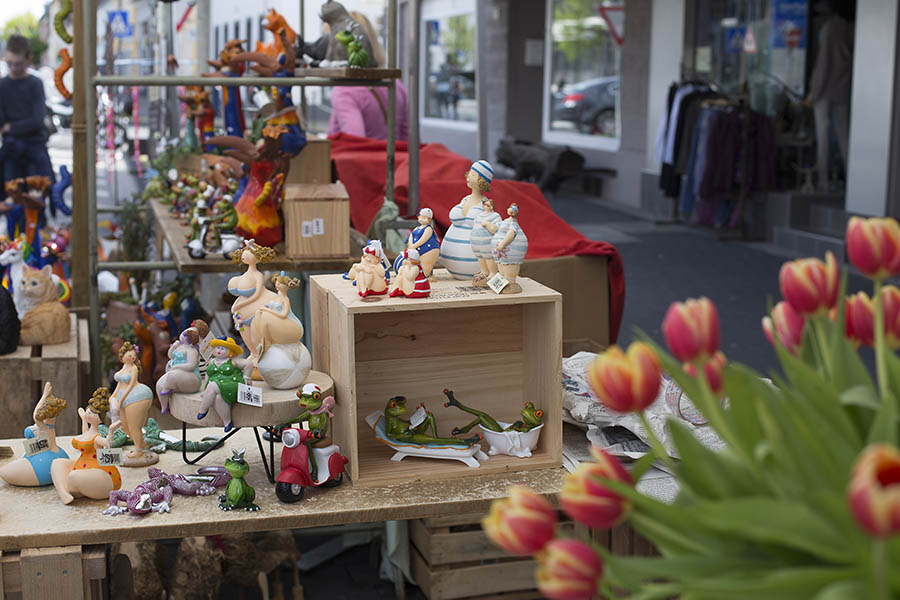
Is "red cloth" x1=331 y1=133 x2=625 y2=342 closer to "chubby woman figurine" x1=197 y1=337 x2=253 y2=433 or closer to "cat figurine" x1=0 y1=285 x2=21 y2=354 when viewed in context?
"cat figurine" x1=0 y1=285 x2=21 y2=354

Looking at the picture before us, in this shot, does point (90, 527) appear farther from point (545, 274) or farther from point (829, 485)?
point (545, 274)

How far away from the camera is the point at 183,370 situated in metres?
2.01

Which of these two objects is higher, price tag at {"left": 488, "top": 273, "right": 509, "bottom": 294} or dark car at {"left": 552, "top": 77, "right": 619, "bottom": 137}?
dark car at {"left": 552, "top": 77, "right": 619, "bottom": 137}

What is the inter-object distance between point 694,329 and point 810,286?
0.46 feet

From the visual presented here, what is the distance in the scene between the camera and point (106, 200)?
11.0 meters

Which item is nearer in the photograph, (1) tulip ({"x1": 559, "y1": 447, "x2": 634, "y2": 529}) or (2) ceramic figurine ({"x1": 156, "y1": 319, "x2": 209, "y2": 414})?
(1) tulip ({"x1": 559, "y1": 447, "x2": 634, "y2": 529})

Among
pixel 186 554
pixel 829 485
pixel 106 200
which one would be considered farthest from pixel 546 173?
pixel 829 485

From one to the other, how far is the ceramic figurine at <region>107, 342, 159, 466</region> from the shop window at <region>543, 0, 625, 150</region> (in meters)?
10.4

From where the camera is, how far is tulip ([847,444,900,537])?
0.62m

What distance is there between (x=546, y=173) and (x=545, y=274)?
28.0 feet

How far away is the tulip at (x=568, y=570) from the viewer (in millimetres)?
798

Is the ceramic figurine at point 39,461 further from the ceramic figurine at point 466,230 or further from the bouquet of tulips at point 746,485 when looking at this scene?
the bouquet of tulips at point 746,485

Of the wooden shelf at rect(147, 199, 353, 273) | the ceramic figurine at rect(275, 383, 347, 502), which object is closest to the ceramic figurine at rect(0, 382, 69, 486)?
the ceramic figurine at rect(275, 383, 347, 502)

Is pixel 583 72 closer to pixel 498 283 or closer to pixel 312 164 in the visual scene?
pixel 312 164
